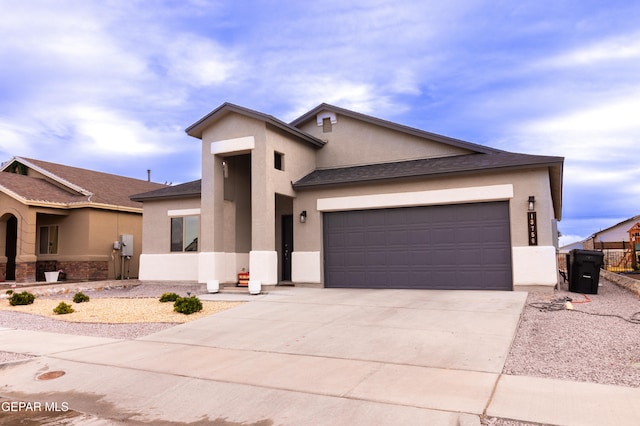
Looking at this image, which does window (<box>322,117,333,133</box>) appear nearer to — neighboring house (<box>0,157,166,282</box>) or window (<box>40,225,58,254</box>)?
neighboring house (<box>0,157,166,282</box>)

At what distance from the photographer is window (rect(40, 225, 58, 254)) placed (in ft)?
72.9

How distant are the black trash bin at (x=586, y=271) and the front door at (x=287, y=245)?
970cm

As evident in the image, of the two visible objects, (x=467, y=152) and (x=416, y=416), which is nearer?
(x=416, y=416)

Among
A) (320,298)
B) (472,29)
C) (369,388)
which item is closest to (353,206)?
(320,298)

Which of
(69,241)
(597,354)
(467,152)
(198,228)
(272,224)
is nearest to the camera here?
(597,354)

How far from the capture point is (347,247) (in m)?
16.0

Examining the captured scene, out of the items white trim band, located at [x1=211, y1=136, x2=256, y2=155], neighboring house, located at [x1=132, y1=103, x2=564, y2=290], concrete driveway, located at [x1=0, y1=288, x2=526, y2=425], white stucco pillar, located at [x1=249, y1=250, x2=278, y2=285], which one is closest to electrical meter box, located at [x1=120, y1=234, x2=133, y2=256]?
neighboring house, located at [x1=132, y1=103, x2=564, y2=290]

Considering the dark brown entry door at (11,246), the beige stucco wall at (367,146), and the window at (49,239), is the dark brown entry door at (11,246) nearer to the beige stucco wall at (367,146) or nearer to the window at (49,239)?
the window at (49,239)

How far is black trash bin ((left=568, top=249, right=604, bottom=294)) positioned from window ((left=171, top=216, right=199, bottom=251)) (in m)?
13.6

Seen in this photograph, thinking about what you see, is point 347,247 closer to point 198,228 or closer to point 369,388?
point 198,228

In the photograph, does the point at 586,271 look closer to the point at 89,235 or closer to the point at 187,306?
the point at 187,306

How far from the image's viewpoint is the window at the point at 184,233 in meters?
19.0

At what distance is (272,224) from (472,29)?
8.63m

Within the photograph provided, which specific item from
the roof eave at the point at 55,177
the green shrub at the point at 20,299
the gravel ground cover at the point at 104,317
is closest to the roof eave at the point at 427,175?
the gravel ground cover at the point at 104,317
